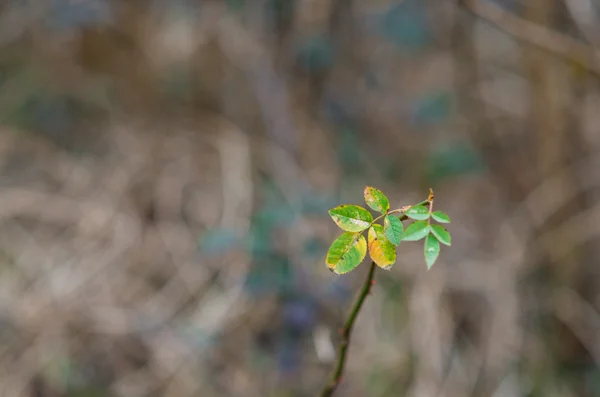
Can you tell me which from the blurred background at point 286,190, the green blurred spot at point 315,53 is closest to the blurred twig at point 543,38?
the blurred background at point 286,190

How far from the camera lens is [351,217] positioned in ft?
1.42

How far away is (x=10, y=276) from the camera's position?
1460 mm

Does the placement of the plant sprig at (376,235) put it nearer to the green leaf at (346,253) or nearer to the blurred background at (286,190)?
the green leaf at (346,253)

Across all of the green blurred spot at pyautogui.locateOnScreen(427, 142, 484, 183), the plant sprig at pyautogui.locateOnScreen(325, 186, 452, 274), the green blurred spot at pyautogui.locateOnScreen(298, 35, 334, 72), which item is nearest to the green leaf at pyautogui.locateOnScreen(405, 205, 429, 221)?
the plant sprig at pyautogui.locateOnScreen(325, 186, 452, 274)

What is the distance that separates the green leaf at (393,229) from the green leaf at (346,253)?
0.02 meters

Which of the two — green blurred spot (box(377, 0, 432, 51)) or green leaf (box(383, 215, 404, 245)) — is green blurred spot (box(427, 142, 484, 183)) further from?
green leaf (box(383, 215, 404, 245))

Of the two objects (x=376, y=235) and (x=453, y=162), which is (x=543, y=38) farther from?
(x=376, y=235)

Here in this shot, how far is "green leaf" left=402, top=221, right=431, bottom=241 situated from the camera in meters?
0.44

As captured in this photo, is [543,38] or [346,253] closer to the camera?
[346,253]

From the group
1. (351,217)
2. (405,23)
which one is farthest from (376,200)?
(405,23)

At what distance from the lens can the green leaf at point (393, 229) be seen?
40 cm

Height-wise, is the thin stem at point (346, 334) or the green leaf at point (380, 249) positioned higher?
the green leaf at point (380, 249)

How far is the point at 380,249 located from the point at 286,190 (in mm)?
1023

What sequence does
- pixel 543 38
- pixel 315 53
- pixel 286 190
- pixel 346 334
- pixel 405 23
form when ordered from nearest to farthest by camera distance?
pixel 346 334
pixel 543 38
pixel 286 190
pixel 315 53
pixel 405 23
